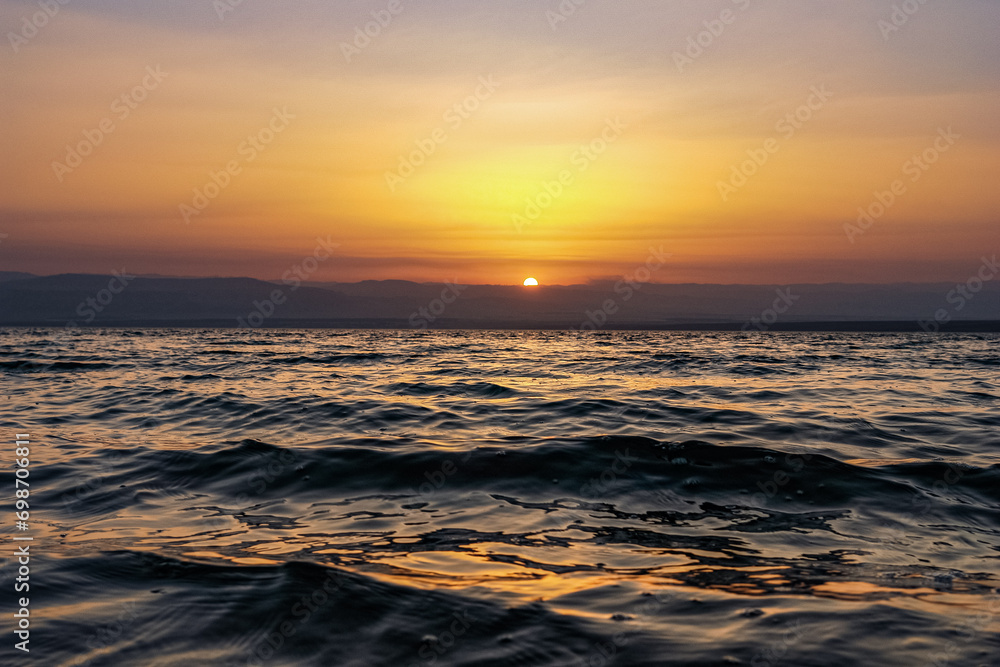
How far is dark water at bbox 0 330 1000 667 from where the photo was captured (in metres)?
4.78

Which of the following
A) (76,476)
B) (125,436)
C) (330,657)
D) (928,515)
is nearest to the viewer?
(330,657)

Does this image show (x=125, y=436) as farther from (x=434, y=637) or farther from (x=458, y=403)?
(x=434, y=637)

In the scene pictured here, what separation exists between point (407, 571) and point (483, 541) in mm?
1145

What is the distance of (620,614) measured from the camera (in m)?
5.14

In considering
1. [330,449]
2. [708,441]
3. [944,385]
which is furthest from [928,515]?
[944,385]

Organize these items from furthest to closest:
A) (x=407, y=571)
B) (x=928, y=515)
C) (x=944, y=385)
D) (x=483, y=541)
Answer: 1. (x=944, y=385)
2. (x=928, y=515)
3. (x=483, y=541)
4. (x=407, y=571)

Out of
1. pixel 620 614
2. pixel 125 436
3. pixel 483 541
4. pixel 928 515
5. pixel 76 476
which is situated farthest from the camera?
pixel 125 436

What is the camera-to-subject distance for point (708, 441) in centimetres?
1198

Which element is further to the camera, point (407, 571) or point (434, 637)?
point (407, 571)

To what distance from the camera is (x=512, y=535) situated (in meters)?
7.27

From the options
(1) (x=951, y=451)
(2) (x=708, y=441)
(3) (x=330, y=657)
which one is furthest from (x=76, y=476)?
(1) (x=951, y=451)

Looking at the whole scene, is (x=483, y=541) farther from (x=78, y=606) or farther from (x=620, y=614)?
(x=78, y=606)

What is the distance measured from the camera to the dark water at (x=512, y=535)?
4.78 metres

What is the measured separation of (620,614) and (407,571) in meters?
1.97
